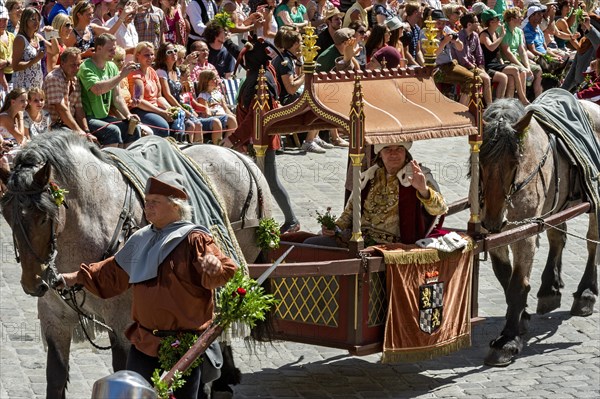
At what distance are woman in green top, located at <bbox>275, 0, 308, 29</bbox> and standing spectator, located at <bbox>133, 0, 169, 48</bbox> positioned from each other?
92.5 inches

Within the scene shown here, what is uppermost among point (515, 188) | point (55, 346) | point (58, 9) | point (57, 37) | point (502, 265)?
point (58, 9)

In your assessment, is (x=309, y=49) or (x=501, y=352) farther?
(x=501, y=352)

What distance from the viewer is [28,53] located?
13.3 metres

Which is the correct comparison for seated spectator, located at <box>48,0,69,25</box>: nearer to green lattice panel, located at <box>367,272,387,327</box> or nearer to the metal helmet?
green lattice panel, located at <box>367,272,387,327</box>

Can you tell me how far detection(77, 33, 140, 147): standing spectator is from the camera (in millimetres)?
12555

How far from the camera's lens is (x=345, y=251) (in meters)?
8.63

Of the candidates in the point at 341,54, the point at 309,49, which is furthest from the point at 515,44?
the point at 309,49

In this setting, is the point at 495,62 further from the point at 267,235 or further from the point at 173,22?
the point at 267,235

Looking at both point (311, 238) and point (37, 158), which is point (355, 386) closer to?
point (311, 238)

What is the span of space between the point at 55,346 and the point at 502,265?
4.22 m

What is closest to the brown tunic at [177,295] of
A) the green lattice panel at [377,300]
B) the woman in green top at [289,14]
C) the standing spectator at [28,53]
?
the green lattice panel at [377,300]

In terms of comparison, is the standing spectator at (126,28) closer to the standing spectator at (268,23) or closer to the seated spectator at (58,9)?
the seated spectator at (58,9)

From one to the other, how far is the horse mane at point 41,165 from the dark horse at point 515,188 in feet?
11.4

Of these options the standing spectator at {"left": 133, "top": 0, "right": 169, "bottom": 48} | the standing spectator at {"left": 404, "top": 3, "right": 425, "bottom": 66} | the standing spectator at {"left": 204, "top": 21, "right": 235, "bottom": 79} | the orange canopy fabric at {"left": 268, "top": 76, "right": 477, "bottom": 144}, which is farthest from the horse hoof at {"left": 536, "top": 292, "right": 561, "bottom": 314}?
the standing spectator at {"left": 404, "top": 3, "right": 425, "bottom": 66}
